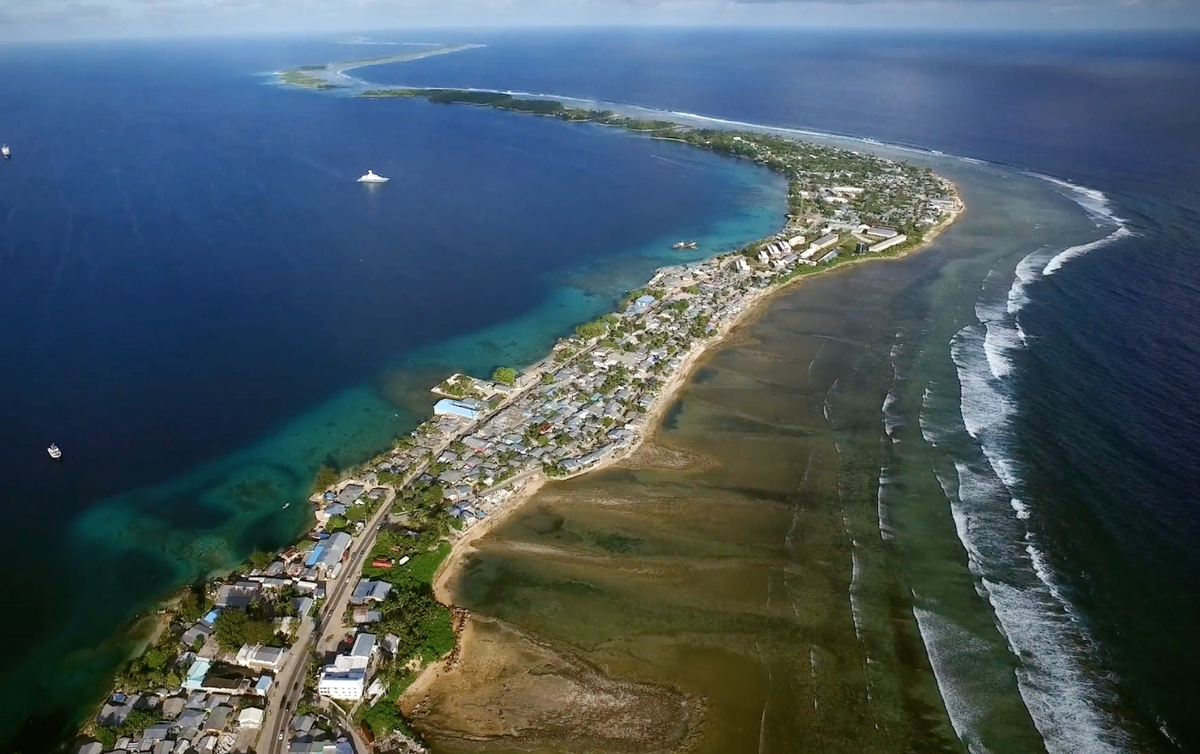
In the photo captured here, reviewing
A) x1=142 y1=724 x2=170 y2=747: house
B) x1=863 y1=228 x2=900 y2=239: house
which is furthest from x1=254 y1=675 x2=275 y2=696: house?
x1=863 y1=228 x2=900 y2=239: house

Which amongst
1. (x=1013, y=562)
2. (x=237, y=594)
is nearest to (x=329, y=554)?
(x=237, y=594)

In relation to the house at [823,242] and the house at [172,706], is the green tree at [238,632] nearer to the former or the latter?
the house at [172,706]

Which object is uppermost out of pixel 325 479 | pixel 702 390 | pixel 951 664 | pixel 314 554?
pixel 702 390

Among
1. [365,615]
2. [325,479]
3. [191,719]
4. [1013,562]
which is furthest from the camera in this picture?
[325,479]

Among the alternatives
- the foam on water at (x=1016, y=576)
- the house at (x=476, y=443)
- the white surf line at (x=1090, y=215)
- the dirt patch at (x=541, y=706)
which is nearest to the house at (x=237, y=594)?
the dirt patch at (x=541, y=706)

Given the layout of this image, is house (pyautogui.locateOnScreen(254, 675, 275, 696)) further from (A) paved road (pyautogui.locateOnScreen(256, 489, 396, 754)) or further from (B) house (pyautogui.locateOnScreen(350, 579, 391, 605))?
(B) house (pyautogui.locateOnScreen(350, 579, 391, 605))

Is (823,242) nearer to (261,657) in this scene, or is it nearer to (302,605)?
(302,605)

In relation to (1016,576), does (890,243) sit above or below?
above
